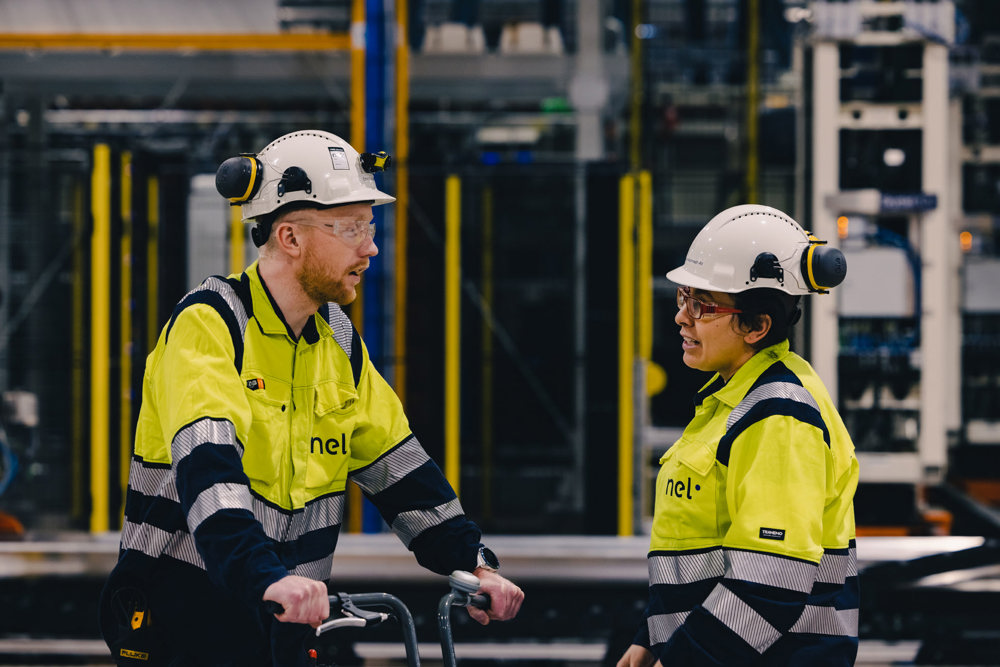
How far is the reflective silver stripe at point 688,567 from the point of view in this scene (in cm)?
221

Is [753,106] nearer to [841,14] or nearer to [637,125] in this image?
[637,125]

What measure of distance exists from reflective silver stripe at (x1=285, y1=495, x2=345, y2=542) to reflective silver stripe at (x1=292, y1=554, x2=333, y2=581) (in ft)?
0.23

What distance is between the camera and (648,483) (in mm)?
7156

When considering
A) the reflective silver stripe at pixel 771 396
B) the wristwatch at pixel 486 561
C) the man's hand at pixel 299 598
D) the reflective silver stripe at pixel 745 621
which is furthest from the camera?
the wristwatch at pixel 486 561

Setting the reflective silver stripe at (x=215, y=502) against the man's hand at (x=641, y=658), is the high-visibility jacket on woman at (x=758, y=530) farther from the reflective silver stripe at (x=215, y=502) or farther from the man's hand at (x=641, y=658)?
the reflective silver stripe at (x=215, y=502)

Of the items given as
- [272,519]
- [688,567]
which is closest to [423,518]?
[272,519]

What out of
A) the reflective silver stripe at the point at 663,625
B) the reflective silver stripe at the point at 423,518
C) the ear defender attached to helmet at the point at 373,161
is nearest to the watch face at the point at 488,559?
the reflective silver stripe at the point at 423,518

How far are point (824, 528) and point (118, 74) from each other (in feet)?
25.6

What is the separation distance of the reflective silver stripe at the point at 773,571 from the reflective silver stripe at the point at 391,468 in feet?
2.73

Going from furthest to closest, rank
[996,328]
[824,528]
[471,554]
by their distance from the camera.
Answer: [996,328] < [471,554] < [824,528]

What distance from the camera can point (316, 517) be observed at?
7.90ft

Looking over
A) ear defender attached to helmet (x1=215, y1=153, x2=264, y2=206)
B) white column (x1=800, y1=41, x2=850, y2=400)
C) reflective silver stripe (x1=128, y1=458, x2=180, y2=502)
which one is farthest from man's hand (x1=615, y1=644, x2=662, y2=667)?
white column (x1=800, y1=41, x2=850, y2=400)

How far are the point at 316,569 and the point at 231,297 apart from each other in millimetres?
597

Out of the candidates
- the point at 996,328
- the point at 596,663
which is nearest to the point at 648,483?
the point at 596,663
